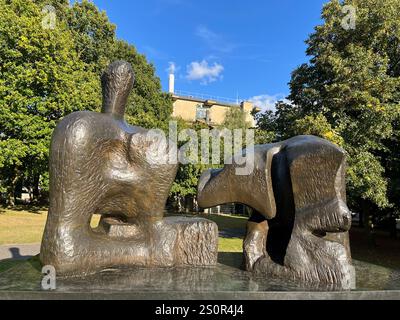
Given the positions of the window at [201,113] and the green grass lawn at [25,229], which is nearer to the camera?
the green grass lawn at [25,229]

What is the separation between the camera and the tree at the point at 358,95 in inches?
451

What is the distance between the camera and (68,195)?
4.08 metres

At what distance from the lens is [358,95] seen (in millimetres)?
11781

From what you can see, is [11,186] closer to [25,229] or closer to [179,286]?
[25,229]

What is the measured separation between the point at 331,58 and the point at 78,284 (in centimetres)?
1167

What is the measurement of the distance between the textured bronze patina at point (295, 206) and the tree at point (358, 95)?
714cm

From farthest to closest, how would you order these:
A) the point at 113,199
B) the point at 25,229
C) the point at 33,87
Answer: the point at 33,87 → the point at 25,229 → the point at 113,199

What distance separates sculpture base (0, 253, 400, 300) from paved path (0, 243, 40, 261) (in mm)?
6446

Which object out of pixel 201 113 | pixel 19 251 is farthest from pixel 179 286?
pixel 201 113

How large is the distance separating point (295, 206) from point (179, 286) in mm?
1704

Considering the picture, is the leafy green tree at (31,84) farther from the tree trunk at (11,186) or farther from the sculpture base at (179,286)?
the sculpture base at (179,286)

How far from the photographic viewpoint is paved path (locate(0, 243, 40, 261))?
1005cm

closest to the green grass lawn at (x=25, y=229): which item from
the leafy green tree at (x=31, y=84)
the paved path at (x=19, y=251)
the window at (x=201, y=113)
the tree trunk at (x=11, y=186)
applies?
the paved path at (x=19, y=251)

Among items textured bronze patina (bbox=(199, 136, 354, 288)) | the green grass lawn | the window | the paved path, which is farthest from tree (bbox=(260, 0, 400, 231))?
the window
